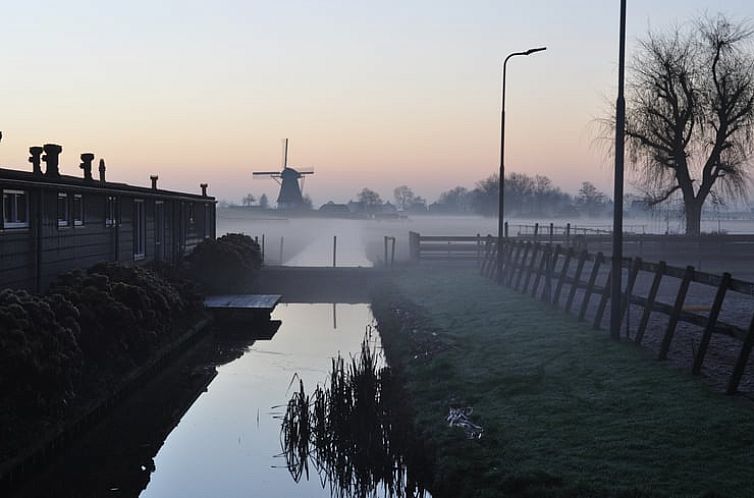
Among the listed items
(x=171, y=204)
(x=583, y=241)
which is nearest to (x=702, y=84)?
(x=583, y=241)

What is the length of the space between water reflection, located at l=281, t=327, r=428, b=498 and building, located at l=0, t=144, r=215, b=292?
7996 mm

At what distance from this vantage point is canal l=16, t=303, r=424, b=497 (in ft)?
36.4

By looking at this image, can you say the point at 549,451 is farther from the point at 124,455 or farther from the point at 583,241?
the point at 583,241

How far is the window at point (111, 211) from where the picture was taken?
80.2 feet

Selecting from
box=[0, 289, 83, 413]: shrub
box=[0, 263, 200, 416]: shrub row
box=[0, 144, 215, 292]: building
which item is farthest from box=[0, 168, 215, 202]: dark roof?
box=[0, 289, 83, 413]: shrub

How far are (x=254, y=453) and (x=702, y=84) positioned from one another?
152 feet

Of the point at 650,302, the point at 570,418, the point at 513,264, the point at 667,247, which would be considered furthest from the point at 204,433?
the point at 667,247

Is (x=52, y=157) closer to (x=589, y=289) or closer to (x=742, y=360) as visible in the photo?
A: (x=589, y=289)

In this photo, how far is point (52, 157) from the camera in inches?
940

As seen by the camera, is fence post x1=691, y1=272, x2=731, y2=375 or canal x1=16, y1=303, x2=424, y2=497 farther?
fence post x1=691, y1=272, x2=731, y2=375

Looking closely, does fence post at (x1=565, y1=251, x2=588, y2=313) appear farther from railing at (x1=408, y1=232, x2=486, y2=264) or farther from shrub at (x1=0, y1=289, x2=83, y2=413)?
railing at (x1=408, y1=232, x2=486, y2=264)

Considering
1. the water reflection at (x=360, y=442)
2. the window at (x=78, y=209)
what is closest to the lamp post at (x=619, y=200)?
the water reflection at (x=360, y=442)

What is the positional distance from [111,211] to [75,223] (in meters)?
3.27

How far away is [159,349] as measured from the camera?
62.4 ft
